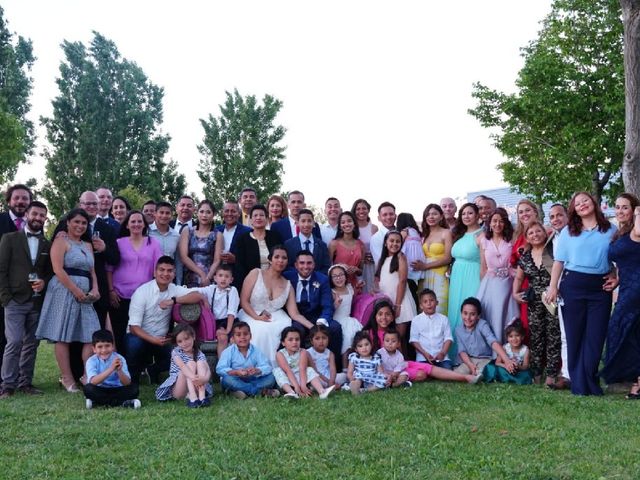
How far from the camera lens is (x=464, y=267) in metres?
8.61

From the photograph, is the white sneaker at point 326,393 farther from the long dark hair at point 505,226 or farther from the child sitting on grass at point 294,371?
the long dark hair at point 505,226

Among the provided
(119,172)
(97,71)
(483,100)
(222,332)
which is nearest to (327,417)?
(222,332)

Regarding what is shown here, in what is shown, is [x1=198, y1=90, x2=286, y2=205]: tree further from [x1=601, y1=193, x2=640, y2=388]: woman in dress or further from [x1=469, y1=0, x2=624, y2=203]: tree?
[x1=601, y1=193, x2=640, y2=388]: woman in dress

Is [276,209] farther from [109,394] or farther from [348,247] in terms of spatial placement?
[109,394]

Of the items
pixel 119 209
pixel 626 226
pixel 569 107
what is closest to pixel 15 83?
pixel 569 107

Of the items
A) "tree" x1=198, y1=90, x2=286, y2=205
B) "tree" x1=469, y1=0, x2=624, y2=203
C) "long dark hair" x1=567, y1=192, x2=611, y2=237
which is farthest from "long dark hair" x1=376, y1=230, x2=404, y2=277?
"tree" x1=198, y1=90, x2=286, y2=205

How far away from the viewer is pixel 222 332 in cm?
766

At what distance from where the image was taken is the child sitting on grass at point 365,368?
7.25 meters

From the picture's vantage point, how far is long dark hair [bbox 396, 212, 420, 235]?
9336mm

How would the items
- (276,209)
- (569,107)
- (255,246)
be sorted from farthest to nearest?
(569,107) → (276,209) → (255,246)

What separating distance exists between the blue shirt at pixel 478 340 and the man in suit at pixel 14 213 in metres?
5.28

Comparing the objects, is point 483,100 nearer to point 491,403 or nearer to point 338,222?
point 338,222

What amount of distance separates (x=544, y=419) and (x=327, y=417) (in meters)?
1.82

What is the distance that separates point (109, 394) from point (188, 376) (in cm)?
75
